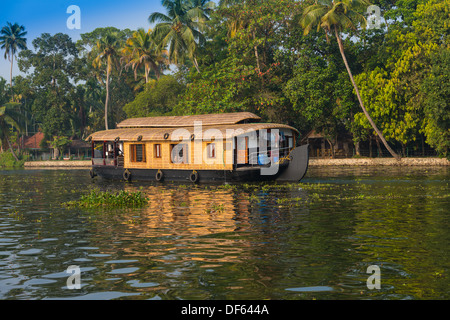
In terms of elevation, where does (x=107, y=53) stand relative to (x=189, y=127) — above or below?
above

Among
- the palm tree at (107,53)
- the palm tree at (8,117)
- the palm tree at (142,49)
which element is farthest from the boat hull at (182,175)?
the palm tree at (8,117)

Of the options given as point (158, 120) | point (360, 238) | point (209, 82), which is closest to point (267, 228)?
point (360, 238)

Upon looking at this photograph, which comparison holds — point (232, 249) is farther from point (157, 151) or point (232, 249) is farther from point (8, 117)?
point (8, 117)

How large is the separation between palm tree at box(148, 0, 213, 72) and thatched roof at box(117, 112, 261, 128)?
60.1 feet

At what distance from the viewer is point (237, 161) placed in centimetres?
2775

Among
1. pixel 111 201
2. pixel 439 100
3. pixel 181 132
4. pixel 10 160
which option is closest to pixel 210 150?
pixel 181 132

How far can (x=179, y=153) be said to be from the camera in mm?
30484

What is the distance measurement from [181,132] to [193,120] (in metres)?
1.20

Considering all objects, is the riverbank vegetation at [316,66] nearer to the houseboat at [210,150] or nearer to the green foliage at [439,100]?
the green foliage at [439,100]

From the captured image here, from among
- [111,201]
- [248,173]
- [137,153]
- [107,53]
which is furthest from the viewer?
[107,53]

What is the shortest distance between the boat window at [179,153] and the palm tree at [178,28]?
22351mm

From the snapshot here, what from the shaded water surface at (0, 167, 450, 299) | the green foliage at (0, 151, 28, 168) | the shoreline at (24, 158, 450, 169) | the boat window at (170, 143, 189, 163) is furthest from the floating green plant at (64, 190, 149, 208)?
the green foliage at (0, 151, 28, 168)

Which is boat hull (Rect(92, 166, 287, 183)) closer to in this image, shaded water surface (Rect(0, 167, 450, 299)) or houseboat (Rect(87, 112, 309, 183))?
houseboat (Rect(87, 112, 309, 183))

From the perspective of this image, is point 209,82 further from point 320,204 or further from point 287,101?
point 320,204
